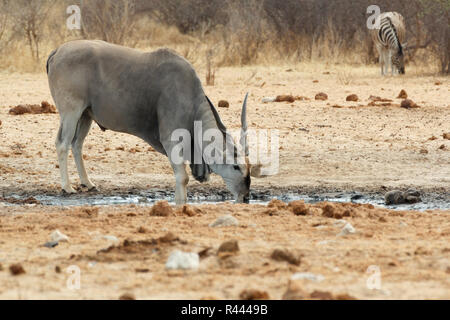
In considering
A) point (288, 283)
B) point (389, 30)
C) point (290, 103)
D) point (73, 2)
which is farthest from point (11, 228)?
point (73, 2)

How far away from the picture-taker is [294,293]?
4.65 m

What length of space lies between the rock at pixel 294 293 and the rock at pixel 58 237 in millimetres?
2015

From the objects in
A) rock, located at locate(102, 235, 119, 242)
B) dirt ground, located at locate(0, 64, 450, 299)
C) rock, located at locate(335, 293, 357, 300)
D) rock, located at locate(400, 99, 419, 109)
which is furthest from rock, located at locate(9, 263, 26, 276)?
rock, located at locate(400, 99, 419, 109)

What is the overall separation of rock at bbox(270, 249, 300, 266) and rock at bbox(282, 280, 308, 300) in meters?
0.62

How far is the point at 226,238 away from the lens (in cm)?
627

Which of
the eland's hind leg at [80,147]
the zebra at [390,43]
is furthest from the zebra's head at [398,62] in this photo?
the eland's hind leg at [80,147]

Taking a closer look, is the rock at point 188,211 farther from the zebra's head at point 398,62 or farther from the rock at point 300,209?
the zebra's head at point 398,62

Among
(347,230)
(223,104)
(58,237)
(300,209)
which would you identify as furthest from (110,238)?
(223,104)

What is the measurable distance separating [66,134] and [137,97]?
95 cm

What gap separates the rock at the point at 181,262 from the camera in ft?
17.4

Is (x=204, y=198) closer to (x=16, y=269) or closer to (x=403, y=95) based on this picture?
(x=16, y=269)

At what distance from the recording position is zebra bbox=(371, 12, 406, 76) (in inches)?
734
